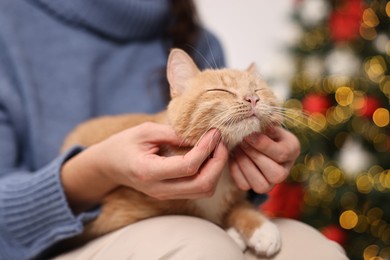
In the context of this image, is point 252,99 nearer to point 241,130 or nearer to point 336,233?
point 241,130

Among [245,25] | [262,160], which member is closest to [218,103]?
[262,160]

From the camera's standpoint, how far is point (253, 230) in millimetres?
921

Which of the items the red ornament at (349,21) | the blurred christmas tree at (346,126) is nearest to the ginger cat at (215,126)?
the blurred christmas tree at (346,126)

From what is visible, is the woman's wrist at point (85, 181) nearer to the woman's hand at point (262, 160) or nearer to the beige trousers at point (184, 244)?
the beige trousers at point (184, 244)

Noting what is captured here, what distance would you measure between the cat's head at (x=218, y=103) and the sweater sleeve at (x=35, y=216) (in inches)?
12.2

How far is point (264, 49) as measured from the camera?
282 cm

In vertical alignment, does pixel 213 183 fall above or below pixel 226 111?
below

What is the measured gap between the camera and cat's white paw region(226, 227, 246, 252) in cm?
94

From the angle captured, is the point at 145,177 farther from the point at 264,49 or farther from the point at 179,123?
the point at 264,49

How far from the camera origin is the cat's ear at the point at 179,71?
0.93 m

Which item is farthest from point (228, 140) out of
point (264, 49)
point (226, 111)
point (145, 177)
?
point (264, 49)

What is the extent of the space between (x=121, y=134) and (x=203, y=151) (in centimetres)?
20

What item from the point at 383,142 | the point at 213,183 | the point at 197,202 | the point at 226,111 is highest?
the point at 226,111

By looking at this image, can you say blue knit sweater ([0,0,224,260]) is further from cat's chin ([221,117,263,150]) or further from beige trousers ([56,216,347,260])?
cat's chin ([221,117,263,150])
